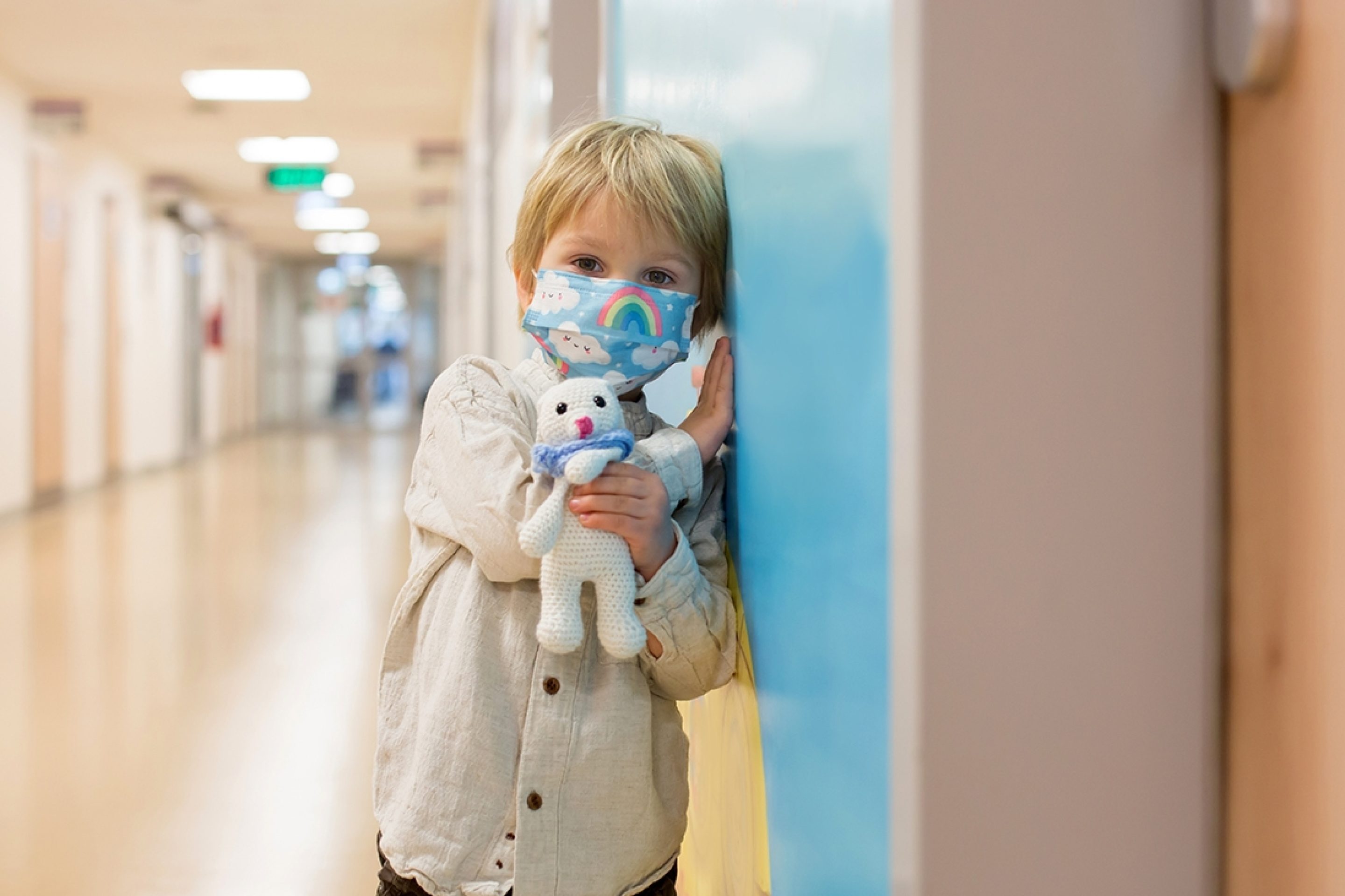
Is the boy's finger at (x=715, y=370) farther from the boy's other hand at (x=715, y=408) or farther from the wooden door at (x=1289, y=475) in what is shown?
the wooden door at (x=1289, y=475)

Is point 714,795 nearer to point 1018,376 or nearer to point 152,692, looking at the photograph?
point 1018,376

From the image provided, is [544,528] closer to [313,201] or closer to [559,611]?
[559,611]

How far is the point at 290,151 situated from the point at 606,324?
1306 cm

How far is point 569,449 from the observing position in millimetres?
996

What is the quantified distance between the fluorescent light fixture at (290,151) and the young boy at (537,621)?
12127 millimetres

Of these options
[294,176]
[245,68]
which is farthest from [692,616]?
[294,176]

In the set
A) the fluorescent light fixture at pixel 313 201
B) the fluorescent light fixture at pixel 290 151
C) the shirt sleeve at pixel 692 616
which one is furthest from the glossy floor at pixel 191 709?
the fluorescent light fixture at pixel 313 201

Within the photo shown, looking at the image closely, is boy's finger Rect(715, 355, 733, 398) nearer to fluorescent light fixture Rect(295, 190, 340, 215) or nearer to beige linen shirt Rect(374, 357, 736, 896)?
beige linen shirt Rect(374, 357, 736, 896)

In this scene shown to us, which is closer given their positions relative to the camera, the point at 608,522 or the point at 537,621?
the point at 608,522

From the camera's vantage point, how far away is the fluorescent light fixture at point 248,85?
9508 millimetres

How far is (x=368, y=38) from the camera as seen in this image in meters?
8.63

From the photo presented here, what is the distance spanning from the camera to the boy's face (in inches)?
44.2

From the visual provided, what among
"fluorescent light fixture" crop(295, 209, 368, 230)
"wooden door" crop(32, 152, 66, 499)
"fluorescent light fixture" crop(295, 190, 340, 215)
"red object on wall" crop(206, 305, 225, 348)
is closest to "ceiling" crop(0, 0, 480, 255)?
"wooden door" crop(32, 152, 66, 499)

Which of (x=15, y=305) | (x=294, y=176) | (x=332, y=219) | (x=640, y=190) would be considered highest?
(x=332, y=219)
